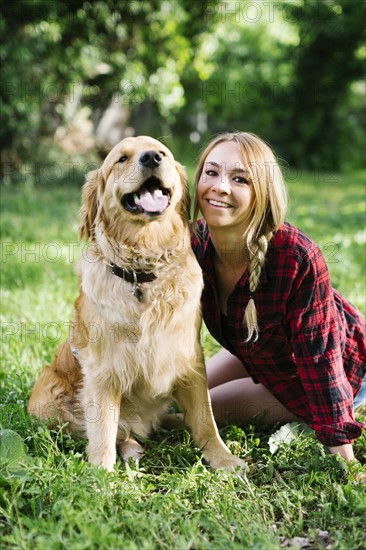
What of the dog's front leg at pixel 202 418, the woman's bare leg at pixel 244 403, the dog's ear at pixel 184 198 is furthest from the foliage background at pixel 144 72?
the dog's front leg at pixel 202 418

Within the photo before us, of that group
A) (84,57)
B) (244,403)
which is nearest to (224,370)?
(244,403)

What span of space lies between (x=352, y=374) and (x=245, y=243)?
904mm

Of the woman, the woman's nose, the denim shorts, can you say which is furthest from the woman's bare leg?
the woman's nose

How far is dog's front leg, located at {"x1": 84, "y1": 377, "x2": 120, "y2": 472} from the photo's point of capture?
2.62 meters

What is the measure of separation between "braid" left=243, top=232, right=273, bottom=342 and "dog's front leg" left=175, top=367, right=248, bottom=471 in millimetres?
332

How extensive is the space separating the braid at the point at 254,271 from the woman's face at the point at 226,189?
164mm

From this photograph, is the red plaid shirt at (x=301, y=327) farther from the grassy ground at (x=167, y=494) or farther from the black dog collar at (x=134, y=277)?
the black dog collar at (x=134, y=277)

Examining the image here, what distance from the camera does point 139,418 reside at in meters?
2.94

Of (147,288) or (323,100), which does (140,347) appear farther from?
(323,100)

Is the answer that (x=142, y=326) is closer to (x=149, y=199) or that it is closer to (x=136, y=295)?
(x=136, y=295)

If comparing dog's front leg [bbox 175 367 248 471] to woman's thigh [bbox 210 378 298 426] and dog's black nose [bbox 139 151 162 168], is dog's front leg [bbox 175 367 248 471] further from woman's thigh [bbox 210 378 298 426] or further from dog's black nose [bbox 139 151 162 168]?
dog's black nose [bbox 139 151 162 168]

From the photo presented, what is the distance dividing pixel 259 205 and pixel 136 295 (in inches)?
27.8

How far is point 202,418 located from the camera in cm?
283

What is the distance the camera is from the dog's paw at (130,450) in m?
2.82
